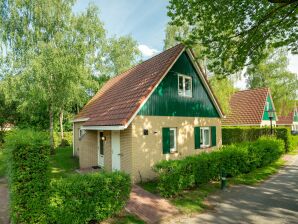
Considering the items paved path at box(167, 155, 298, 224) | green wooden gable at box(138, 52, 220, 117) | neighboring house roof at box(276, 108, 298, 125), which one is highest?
green wooden gable at box(138, 52, 220, 117)

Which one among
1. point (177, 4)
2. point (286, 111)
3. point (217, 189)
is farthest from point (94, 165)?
point (286, 111)

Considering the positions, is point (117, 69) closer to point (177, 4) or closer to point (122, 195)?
point (177, 4)

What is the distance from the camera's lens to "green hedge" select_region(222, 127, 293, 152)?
22.4 metres

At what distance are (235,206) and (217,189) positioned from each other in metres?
2.06

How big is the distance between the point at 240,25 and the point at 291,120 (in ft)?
Answer: 136

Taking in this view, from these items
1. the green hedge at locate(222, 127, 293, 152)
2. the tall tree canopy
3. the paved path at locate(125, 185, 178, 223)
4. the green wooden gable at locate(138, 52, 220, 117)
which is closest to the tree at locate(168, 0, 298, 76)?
the green wooden gable at locate(138, 52, 220, 117)

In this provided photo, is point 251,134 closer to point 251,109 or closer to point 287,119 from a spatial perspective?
point 251,109

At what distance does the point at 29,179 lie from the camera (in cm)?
661

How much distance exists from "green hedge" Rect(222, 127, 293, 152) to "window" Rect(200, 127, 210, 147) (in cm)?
921

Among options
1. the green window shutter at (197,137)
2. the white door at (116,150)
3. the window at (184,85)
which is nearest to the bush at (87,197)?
the white door at (116,150)

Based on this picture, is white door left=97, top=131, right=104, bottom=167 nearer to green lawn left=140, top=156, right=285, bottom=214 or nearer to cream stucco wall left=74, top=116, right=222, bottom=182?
cream stucco wall left=74, top=116, right=222, bottom=182

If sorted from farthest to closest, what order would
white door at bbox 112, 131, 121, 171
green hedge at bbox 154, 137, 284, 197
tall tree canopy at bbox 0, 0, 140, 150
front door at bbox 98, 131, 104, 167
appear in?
tall tree canopy at bbox 0, 0, 140, 150
front door at bbox 98, 131, 104, 167
white door at bbox 112, 131, 121, 171
green hedge at bbox 154, 137, 284, 197

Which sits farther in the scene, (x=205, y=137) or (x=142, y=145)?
(x=205, y=137)

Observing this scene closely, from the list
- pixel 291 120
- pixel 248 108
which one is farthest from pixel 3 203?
pixel 291 120
